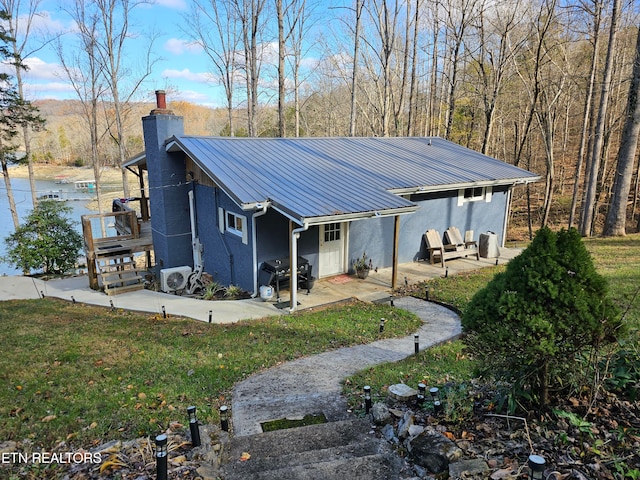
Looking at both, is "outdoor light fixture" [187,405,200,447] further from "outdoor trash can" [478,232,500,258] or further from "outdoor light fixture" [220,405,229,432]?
"outdoor trash can" [478,232,500,258]

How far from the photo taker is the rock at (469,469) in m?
2.78

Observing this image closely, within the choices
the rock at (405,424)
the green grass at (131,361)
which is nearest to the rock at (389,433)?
the rock at (405,424)

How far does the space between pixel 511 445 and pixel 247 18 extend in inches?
1001

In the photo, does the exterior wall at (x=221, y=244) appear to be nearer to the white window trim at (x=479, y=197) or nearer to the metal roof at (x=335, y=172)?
the metal roof at (x=335, y=172)

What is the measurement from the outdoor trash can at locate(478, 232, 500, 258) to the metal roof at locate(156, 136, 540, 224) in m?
1.70

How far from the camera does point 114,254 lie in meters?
12.6

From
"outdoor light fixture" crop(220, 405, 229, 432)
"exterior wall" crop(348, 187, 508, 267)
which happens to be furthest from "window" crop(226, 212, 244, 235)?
"outdoor light fixture" crop(220, 405, 229, 432)

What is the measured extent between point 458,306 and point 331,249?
3.63 meters

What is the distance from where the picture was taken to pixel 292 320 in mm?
8016

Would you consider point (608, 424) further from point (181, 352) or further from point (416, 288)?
point (416, 288)

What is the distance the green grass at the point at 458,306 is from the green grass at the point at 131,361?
4.19ft

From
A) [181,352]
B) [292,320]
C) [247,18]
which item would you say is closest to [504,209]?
[292,320]

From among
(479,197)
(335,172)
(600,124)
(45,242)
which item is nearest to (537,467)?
(335,172)

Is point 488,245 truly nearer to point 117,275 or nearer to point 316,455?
point 316,455
